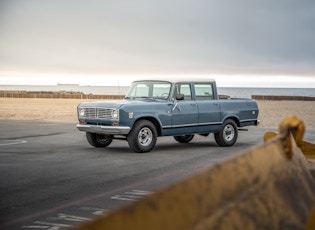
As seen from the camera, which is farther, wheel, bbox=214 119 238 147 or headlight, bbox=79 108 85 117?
wheel, bbox=214 119 238 147

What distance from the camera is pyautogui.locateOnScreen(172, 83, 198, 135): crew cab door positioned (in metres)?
14.3

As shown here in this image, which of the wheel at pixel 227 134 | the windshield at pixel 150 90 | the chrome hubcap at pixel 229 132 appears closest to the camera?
the windshield at pixel 150 90

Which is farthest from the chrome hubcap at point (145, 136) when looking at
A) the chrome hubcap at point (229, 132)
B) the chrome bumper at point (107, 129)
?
the chrome hubcap at point (229, 132)

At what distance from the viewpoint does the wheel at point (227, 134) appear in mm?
15250

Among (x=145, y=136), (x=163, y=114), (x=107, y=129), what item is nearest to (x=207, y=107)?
(x=163, y=114)

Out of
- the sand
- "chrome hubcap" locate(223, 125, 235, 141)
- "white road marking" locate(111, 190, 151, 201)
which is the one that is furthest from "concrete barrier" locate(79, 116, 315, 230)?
the sand

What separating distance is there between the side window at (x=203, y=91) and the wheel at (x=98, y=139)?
8.76ft

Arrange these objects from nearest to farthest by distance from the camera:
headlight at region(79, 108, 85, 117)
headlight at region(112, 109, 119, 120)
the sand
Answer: headlight at region(112, 109, 119, 120) < headlight at region(79, 108, 85, 117) < the sand

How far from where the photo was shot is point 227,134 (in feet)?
51.0

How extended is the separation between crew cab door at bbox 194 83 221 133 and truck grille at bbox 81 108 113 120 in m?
2.60

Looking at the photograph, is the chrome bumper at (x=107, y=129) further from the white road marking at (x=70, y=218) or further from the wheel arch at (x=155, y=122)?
the white road marking at (x=70, y=218)

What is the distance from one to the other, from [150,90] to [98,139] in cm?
190

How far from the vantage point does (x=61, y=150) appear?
551 inches

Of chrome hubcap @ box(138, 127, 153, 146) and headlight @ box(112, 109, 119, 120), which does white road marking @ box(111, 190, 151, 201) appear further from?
chrome hubcap @ box(138, 127, 153, 146)
